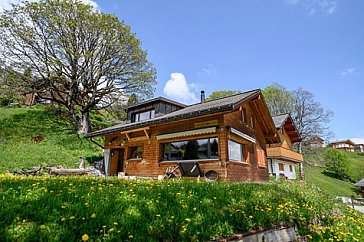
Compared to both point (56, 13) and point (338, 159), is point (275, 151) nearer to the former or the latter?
point (338, 159)

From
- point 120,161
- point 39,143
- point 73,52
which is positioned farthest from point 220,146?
point 73,52

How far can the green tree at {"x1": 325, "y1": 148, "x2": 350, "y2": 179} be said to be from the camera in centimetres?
2891

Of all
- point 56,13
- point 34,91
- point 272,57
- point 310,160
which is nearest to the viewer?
point 272,57

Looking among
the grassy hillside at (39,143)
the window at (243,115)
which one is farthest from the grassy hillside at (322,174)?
the grassy hillside at (39,143)

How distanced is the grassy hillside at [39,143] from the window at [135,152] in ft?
14.6

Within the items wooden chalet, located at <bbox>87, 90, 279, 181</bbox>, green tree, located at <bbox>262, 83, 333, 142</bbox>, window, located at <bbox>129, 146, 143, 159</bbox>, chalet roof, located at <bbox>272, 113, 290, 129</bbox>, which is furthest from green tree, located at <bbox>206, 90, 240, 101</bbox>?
window, located at <bbox>129, 146, 143, 159</bbox>

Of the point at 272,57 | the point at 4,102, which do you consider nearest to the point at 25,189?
the point at 272,57

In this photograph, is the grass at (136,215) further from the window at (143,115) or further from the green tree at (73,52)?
the green tree at (73,52)

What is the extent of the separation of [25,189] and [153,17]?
10.7 meters

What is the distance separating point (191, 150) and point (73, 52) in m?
14.8

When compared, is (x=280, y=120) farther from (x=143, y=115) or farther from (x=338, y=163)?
(x=338, y=163)

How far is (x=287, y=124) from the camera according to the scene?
22.2 m

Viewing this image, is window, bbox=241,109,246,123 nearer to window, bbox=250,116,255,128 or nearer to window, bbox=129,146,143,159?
window, bbox=250,116,255,128

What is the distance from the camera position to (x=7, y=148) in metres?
14.9
